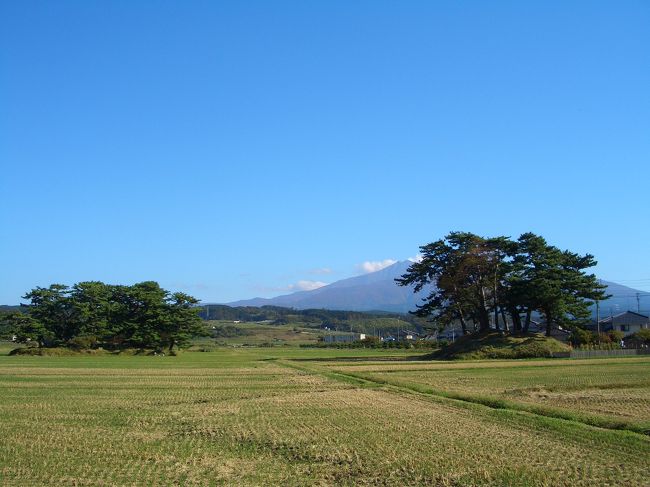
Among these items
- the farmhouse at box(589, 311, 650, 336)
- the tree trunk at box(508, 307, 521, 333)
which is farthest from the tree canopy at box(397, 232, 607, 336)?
the farmhouse at box(589, 311, 650, 336)

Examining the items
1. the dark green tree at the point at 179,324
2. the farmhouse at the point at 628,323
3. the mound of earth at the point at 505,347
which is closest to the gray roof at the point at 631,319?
the farmhouse at the point at 628,323

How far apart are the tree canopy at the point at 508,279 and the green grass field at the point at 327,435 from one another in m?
26.2

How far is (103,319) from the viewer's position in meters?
62.8

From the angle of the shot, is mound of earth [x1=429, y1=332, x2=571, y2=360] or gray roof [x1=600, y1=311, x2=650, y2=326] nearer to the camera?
mound of earth [x1=429, y1=332, x2=571, y2=360]

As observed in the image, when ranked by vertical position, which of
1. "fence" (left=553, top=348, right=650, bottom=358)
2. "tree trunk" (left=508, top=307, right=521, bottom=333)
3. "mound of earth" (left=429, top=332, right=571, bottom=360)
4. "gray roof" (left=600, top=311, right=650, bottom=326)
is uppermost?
"tree trunk" (left=508, top=307, right=521, bottom=333)

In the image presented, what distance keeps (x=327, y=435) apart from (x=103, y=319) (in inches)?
2205

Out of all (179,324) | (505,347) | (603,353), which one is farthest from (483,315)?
(179,324)

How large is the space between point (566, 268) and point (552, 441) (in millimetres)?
44521

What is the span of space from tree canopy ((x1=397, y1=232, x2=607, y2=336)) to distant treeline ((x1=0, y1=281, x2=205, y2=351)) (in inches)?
1094

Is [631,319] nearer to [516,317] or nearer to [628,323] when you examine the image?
[628,323]

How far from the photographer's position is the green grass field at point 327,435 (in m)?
9.16

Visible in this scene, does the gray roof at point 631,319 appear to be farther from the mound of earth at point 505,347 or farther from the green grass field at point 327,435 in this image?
the green grass field at point 327,435

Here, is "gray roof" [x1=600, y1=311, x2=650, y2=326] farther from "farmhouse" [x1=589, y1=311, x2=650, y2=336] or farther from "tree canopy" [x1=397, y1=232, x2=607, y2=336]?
"tree canopy" [x1=397, y1=232, x2=607, y2=336]

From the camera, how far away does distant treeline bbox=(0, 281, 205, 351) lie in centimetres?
6131
